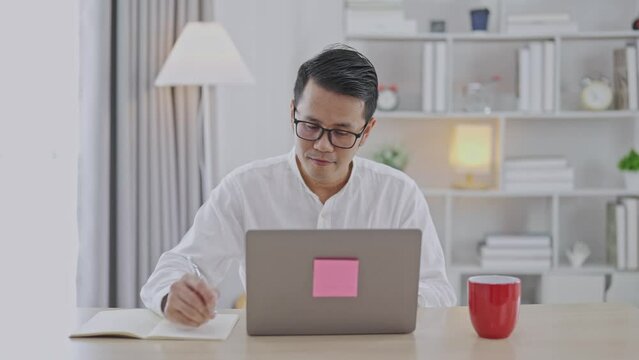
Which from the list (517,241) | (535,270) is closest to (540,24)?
(517,241)

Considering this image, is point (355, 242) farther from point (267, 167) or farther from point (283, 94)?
point (283, 94)

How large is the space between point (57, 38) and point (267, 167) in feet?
4.31

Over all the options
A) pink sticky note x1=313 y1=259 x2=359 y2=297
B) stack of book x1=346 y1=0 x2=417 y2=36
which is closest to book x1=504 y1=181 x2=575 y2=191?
stack of book x1=346 y1=0 x2=417 y2=36

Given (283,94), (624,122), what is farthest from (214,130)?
(624,122)

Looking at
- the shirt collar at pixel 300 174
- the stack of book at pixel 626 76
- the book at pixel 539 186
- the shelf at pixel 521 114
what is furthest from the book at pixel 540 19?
the shirt collar at pixel 300 174

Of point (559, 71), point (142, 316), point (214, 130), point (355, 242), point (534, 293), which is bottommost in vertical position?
point (534, 293)

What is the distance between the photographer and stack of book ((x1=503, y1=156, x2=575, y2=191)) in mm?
4137

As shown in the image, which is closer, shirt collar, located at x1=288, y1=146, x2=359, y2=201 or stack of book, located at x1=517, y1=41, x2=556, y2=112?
shirt collar, located at x1=288, y1=146, x2=359, y2=201

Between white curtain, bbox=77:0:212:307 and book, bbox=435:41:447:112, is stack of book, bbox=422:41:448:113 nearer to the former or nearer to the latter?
book, bbox=435:41:447:112

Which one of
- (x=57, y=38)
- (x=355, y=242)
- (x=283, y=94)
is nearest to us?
(x=355, y=242)

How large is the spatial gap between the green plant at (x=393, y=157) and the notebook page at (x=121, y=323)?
2303 millimetres

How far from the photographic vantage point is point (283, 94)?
14.0 feet

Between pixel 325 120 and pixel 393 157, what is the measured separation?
2.05 metres

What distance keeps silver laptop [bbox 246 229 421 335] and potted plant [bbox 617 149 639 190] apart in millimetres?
2615
